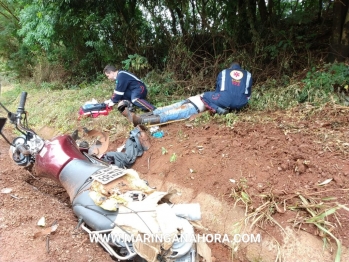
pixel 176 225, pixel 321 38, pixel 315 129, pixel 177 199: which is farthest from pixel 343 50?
pixel 176 225

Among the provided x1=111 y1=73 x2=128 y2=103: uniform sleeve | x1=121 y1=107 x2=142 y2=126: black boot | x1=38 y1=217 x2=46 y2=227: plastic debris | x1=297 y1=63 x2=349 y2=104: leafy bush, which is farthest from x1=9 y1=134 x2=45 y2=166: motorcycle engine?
x1=297 y1=63 x2=349 y2=104: leafy bush

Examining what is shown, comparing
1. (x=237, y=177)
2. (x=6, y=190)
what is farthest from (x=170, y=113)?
(x=6, y=190)

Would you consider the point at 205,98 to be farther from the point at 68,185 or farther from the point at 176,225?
the point at 176,225

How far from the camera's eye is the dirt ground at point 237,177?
2.21m

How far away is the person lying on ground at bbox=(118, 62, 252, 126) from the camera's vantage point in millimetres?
4789

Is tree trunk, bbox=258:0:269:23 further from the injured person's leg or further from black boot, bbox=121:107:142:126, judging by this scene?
black boot, bbox=121:107:142:126

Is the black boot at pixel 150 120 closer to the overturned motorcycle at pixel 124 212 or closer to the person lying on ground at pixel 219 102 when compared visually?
the person lying on ground at pixel 219 102

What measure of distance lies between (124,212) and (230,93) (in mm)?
3293

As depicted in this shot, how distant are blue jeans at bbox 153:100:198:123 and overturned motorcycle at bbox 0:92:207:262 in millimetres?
2266

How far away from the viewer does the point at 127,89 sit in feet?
19.5

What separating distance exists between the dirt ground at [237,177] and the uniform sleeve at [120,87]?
1896 mm

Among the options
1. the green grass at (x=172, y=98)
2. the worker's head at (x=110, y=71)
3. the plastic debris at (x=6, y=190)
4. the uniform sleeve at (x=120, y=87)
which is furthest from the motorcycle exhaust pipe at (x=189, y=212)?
the worker's head at (x=110, y=71)

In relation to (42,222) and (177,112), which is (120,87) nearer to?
(177,112)

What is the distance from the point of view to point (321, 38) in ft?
20.3
